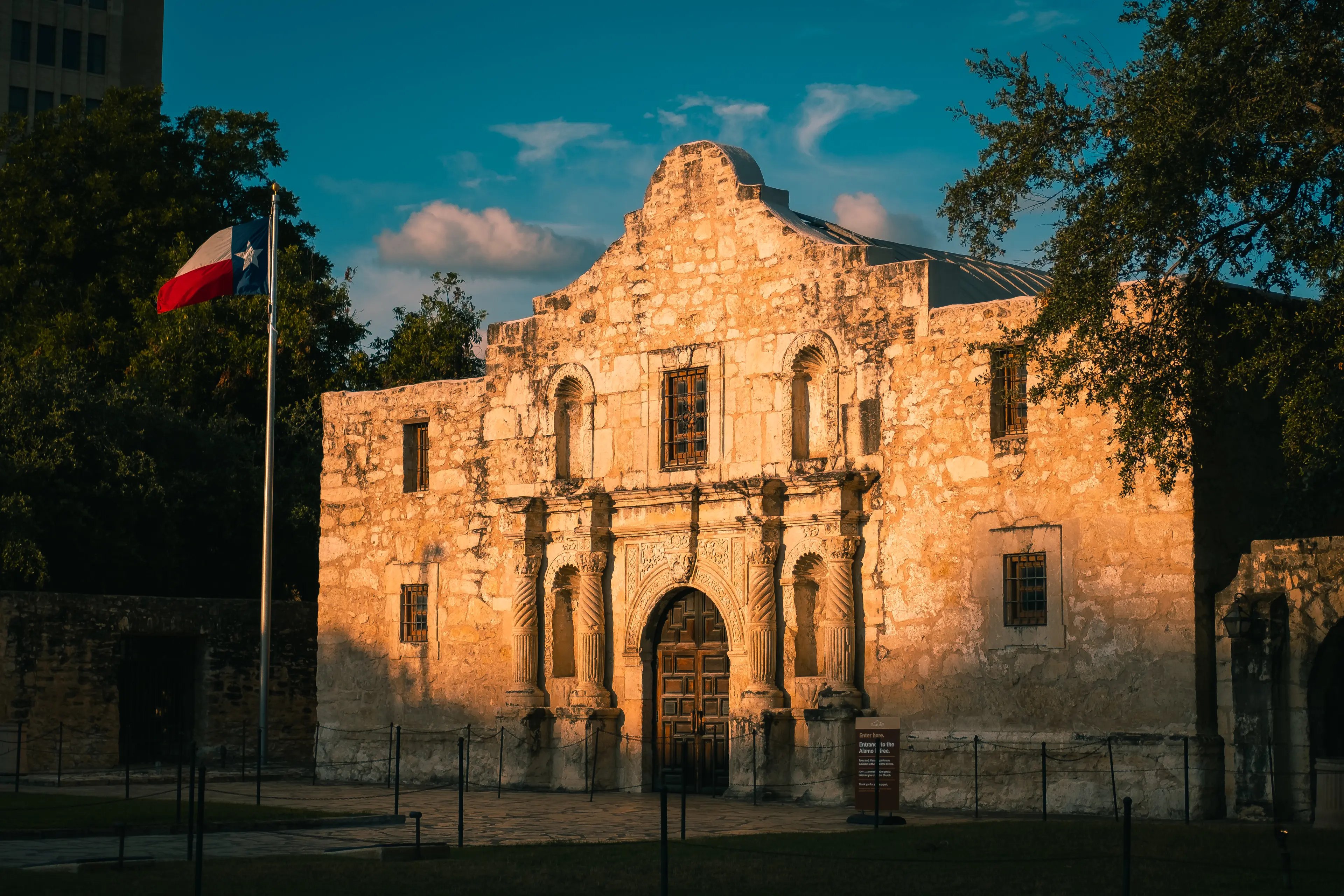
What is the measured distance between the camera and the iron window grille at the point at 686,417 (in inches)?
971

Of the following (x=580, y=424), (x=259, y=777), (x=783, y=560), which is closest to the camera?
(x=259, y=777)

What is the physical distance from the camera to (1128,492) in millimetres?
18609

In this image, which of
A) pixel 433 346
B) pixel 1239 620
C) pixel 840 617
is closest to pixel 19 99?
pixel 433 346

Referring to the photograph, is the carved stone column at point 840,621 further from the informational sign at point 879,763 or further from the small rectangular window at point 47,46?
the small rectangular window at point 47,46

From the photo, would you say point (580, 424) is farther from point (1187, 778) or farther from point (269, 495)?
point (1187, 778)

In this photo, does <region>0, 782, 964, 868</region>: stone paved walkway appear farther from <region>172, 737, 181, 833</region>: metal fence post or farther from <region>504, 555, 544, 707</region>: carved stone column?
<region>504, 555, 544, 707</region>: carved stone column

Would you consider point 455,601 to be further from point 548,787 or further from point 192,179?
point 192,179

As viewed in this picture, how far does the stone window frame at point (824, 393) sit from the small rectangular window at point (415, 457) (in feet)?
23.2

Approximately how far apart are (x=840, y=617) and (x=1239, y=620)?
5.29m

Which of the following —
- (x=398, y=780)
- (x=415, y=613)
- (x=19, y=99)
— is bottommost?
(x=398, y=780)

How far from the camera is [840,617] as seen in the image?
2253 cm

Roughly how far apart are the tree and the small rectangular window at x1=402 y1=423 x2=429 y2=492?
23.2 feet

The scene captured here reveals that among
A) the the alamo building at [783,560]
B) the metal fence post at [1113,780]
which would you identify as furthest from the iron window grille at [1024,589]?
the metal fence post at [1113,780]

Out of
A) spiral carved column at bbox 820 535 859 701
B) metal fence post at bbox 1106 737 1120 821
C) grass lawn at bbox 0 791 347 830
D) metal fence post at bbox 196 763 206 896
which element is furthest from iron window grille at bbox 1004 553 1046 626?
metal fence post at bbox 196 763 206 896
